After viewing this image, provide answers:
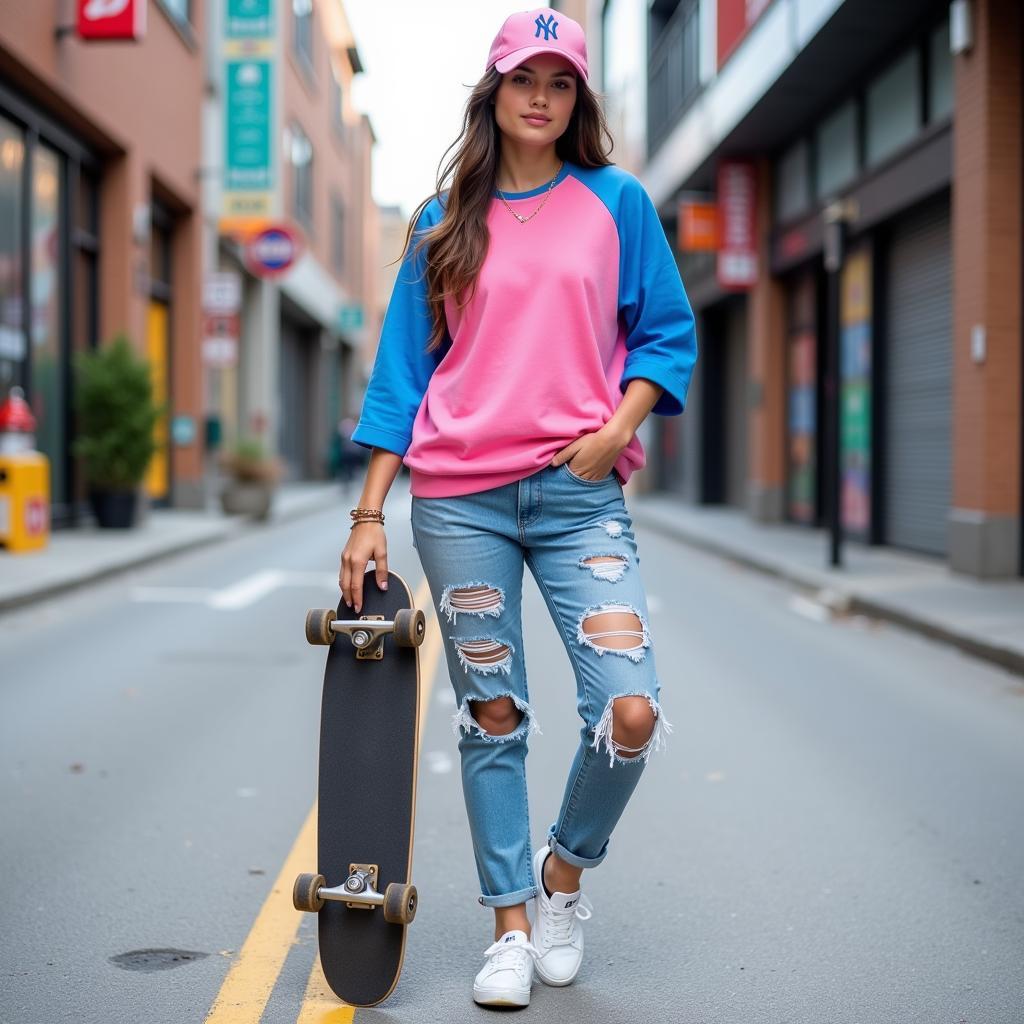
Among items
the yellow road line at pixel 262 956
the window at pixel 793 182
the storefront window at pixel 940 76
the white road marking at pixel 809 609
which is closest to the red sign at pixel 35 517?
the white road marking at pixel 809 609

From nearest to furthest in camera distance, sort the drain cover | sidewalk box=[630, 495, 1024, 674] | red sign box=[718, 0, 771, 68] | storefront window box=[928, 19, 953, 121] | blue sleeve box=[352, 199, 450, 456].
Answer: blue sleeve box=[352, 199, 450, 456]
the drain cover
sidewalk box=[630, 495, 1024, 674]
storefront window box=[928, 19, 953, 121]
red sign box=[718, 0, 771, 68]

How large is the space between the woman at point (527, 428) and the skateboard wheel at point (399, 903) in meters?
0.24

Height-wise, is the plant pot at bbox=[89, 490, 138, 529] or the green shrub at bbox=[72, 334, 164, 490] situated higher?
the green shrub at bbox=[72, 334, 164, 490]

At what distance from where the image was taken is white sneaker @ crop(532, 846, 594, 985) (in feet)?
9.89

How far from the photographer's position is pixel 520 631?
2.91 metres

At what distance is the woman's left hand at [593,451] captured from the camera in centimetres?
281

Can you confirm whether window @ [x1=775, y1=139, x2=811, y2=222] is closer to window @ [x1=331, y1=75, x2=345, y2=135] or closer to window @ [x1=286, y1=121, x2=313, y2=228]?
window @ [x1=286, y1=121, x2=313, y2=228]

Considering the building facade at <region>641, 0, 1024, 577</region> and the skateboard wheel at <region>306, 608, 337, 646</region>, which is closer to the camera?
the skateboard wheel at <region>306, 608, 337, 646</region>

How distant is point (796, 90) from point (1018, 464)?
657cm

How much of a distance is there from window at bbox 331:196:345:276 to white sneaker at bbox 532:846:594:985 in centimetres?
3981

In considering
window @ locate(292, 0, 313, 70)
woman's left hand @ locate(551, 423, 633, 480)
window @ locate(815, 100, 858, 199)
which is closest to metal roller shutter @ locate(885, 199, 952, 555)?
window @ locate(815, 100, 858, 199)

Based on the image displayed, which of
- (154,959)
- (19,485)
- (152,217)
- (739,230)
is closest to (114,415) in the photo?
(19,485)

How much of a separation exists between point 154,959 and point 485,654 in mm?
1140

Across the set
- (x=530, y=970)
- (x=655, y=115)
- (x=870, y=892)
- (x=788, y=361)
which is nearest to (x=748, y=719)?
(x=870, y=892)
